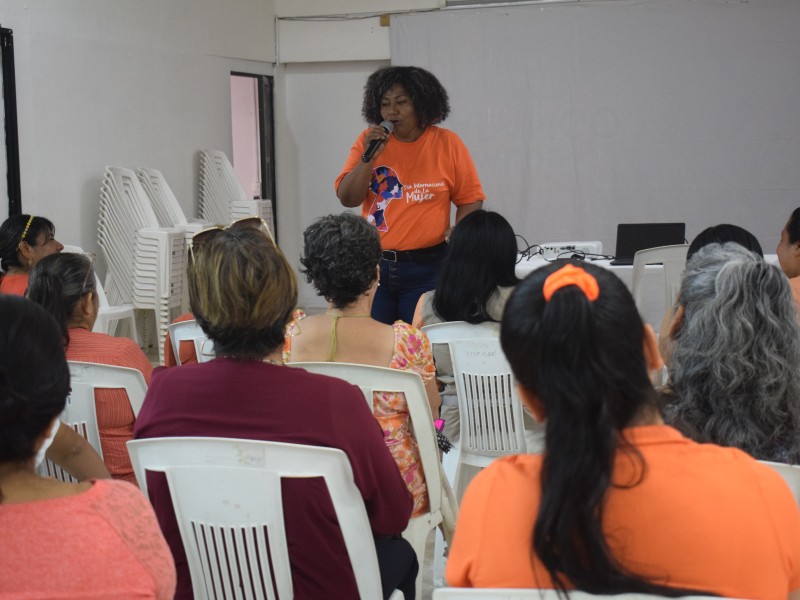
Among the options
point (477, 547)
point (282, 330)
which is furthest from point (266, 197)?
point (477, 547)

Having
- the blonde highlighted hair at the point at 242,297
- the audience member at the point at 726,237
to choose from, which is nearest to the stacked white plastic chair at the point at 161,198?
the audience member at the point at 726,237

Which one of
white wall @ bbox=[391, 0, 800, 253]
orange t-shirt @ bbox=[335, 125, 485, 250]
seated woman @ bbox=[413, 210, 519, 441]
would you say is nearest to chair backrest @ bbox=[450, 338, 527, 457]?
seated woman @ bbox=[413, 210, 519, 441]

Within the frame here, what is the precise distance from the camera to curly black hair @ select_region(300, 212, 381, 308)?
2354 mm

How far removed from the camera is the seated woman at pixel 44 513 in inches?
45.0

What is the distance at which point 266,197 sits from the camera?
8.38 m

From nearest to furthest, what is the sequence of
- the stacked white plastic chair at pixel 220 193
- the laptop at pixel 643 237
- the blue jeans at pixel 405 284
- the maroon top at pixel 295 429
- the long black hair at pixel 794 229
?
the maroon top at pixel 295 429 → the long black hair at pixel 794 229 → the blue jeans at pixel 405 284 → the laptop at pixel 643 237 → the stacked white plastic chair at pixel 220 193

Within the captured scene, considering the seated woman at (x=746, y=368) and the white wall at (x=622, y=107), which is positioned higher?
the white wall at (x=622, y=107)

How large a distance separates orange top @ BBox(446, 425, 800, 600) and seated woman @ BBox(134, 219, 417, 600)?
52cm

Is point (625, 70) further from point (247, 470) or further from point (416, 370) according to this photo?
point (247, 470)

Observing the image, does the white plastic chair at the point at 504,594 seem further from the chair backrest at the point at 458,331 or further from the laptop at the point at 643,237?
the laptop at the point at 643,237

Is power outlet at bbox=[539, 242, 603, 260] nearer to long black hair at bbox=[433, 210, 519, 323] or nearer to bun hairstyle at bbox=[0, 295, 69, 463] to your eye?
long black hair at bbox=[433, 210, 519, 323]

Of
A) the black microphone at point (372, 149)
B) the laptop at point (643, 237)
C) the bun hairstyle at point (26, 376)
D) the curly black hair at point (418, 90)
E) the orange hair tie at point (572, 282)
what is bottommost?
the laptop at point (643, 237)

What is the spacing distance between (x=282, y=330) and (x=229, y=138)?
6149 millimetres

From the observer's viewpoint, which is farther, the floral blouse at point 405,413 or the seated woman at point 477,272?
the seated woman at point 477,272
